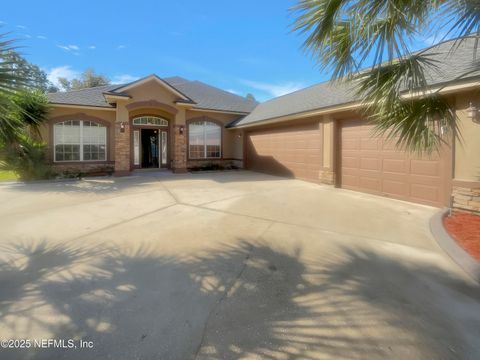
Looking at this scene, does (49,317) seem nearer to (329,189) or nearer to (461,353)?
(461,353)

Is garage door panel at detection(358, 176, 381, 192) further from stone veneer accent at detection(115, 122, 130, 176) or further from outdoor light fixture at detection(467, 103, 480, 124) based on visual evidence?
stone veneer accent at detection(115, 122, 130, 176)

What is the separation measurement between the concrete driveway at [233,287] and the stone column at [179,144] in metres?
8.78

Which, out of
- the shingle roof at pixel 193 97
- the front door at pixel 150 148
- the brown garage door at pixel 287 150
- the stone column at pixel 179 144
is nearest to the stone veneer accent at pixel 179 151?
the stone column at pixel 179 144

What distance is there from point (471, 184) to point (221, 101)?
15421 mm

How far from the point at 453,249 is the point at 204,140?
14406mm

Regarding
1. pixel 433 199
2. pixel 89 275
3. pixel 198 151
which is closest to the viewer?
pixel 89 275

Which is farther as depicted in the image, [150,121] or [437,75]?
[150,121]

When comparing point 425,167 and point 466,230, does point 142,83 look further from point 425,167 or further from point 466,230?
point 466,230

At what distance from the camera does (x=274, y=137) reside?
552 inches

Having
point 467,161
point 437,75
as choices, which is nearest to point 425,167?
point 467,161

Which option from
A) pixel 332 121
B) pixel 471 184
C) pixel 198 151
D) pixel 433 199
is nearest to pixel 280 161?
pixel 332 121

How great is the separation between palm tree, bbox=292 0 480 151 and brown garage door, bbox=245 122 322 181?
6.08 meters

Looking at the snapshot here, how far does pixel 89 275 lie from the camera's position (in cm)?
335

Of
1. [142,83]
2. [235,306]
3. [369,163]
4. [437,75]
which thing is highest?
[142,83]
